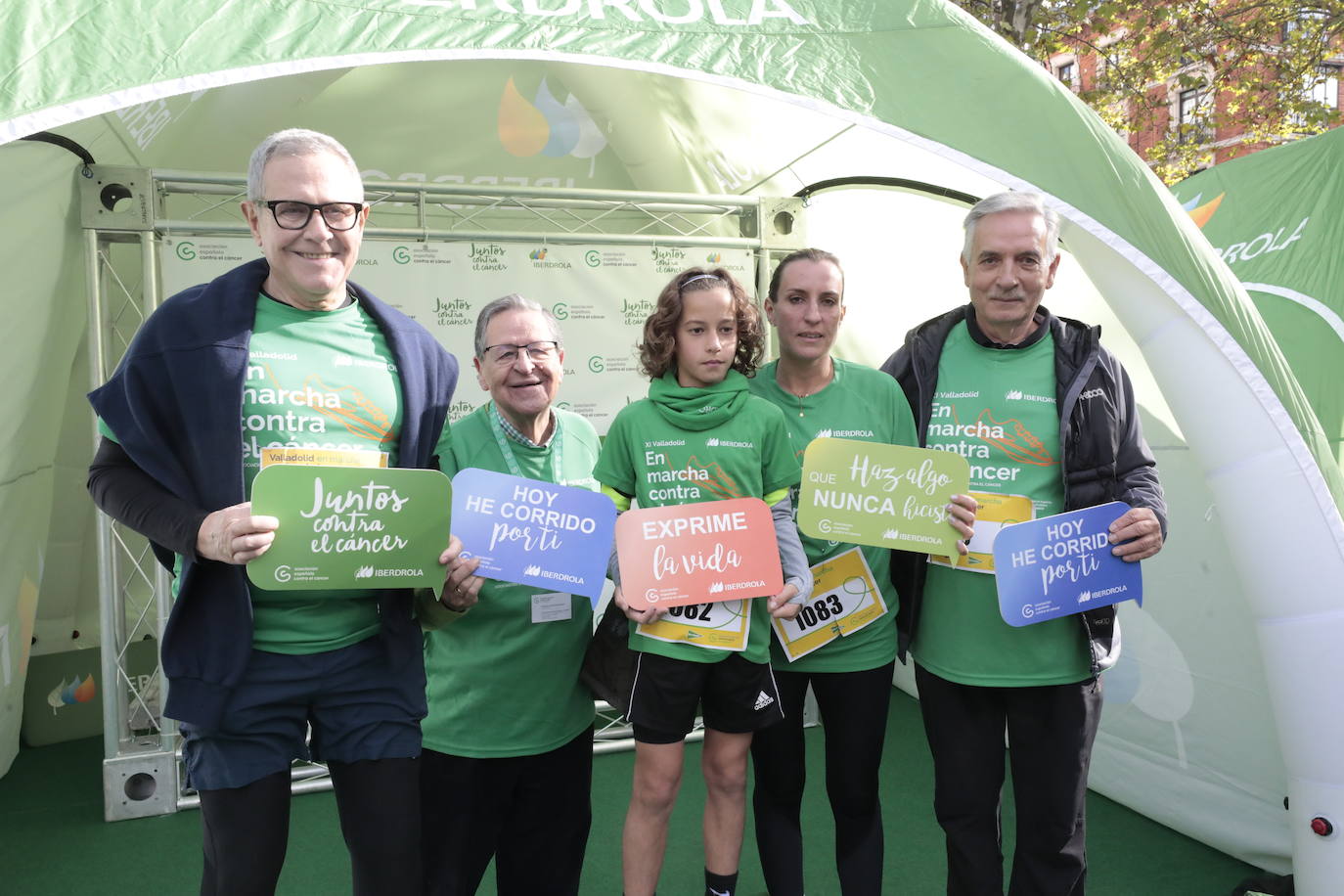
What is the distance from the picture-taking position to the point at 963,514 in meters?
2.00

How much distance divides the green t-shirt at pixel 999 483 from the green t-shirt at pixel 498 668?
33.4 inches

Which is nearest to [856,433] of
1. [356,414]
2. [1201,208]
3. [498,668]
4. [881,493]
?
[881,493]

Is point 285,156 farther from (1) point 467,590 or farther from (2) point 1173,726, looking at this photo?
(2) point 1173,726

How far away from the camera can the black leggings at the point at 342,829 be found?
1468 millimetres

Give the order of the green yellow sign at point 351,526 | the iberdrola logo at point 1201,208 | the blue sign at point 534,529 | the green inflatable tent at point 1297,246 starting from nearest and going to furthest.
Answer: the green yellow sign at point 351,526, the blue sign at point 534,529, the green inflatable tent at point 1297,246, the iberdrola logo at point 1201,208

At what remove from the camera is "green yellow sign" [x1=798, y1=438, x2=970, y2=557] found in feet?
6.55

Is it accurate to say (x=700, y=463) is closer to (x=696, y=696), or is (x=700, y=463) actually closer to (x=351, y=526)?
(x=696, y=696)

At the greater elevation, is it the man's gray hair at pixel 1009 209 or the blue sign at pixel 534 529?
the man's gray hair at pixel 1009 209

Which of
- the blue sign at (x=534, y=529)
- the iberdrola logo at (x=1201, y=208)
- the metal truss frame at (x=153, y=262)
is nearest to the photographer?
the blue sign at (x=534, y=529)

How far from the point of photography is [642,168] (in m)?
5.42

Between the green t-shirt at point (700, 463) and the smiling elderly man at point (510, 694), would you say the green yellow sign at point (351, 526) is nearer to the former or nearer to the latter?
the smiling elderly man at point (510, 694)

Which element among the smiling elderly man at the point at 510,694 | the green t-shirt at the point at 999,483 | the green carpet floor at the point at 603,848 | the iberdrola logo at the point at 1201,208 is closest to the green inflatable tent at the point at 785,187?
the green carpet floor at the point at 603,848

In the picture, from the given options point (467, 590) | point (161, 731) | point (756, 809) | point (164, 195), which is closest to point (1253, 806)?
point (756, 809)

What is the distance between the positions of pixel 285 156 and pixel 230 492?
0.53 m
